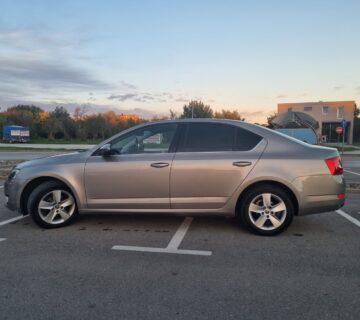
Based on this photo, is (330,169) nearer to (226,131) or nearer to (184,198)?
(226,131)

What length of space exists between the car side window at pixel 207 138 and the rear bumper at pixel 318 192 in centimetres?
115

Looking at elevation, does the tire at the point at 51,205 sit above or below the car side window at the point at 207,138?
below

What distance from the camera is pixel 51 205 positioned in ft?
17.0

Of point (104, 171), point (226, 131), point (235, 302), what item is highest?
point (226, 131)

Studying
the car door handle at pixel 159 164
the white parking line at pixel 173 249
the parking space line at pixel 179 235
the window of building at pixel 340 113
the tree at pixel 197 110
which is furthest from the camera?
the window of building at pixel 340 113

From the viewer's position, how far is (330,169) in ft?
15.6

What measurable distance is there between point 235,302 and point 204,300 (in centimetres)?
28

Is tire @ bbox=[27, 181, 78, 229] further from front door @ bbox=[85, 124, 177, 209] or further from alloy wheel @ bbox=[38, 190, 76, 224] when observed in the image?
front door @ bbox=[85, 124, 177, 209]

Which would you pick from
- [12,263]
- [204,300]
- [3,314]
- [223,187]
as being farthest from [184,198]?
[3,314]

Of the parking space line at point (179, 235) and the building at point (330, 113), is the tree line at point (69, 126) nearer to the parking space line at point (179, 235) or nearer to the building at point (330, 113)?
the building at point (330, 113)

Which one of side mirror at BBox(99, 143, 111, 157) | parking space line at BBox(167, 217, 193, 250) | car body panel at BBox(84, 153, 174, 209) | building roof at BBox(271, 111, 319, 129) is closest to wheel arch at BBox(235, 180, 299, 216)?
parking space line at BBox(167, 217, 193, 250)

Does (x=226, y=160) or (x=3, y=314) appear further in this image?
(x=226, y=160)

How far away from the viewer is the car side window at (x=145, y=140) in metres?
5.08

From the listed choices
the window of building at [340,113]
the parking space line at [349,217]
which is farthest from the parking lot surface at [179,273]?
the window of building at [340,113]
